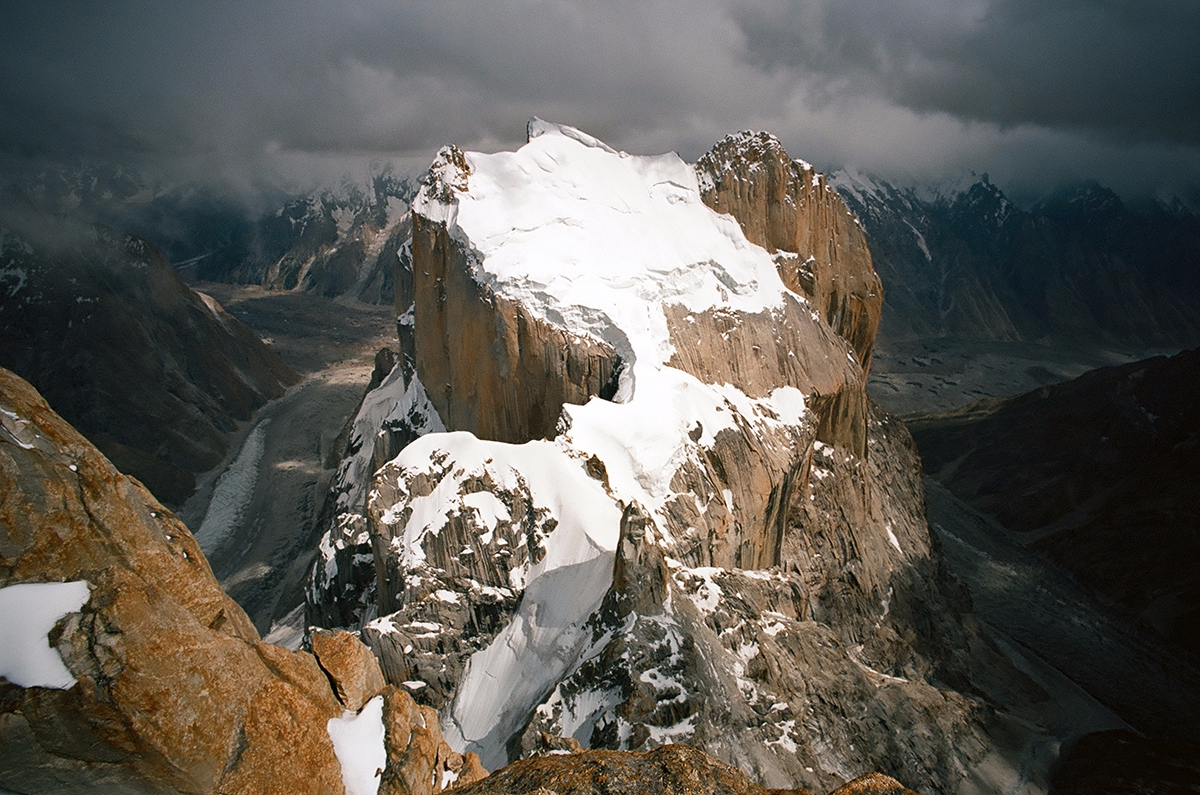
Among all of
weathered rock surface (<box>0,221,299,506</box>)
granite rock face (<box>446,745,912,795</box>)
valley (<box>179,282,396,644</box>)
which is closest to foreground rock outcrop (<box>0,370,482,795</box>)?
granite rock face (<box>446,745,912,795</box>)

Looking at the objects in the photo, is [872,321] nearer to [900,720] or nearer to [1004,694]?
[1004,694]

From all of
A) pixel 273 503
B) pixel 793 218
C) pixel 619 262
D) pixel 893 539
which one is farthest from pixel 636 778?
pixel 273 503

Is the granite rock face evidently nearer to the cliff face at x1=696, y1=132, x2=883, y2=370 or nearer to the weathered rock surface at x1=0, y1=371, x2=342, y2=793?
the weathered rock surface at x1=0, y1=371, x2=342, y2=793

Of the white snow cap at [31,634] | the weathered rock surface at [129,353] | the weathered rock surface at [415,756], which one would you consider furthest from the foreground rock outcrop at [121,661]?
the weathered rock surface at [129,353]

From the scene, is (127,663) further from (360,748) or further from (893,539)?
(893,539)

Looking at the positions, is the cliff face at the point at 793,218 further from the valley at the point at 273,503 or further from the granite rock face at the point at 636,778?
the granite rock face at the point at 636,778

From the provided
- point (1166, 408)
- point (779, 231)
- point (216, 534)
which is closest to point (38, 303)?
point (216, 534)

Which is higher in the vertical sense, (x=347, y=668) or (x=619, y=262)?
(x=619, y=262)
